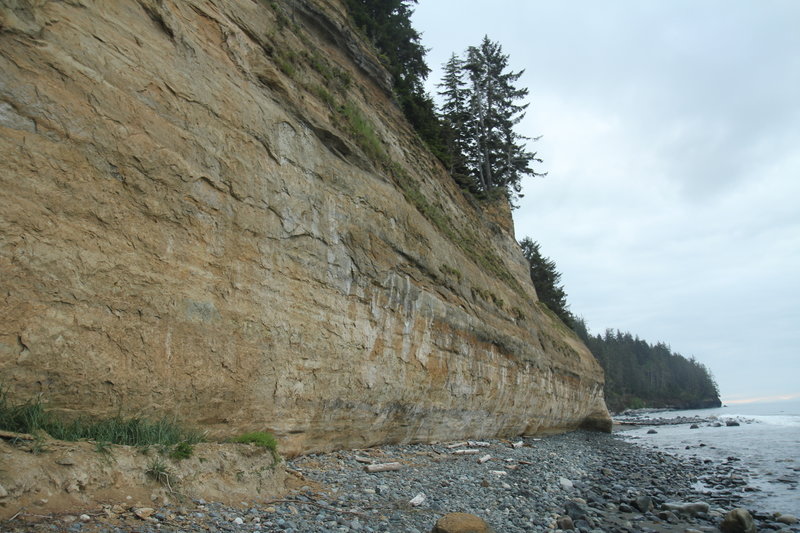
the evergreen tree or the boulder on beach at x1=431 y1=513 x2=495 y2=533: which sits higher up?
the evergreen tree

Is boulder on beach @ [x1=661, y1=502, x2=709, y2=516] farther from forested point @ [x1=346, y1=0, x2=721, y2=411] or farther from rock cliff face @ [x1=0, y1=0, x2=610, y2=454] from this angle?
forested point @ [x1=346, y1=0, x2=721, y2=411]

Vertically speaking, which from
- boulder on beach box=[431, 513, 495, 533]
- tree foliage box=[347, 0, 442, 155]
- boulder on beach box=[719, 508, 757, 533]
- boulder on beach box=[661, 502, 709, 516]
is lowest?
boulder on beach box=[661, 502, 709, 516]

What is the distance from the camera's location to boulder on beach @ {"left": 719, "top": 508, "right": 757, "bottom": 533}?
7.49 m

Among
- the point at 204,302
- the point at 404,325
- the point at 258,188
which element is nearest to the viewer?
the point at 204,302

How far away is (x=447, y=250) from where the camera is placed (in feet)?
46.2

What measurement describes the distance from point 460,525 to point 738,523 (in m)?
5.91

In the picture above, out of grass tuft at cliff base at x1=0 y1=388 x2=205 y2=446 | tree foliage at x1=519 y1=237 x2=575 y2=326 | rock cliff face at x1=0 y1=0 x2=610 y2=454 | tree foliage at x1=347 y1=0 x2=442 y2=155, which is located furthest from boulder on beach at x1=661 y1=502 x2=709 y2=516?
tree foliage at x1=519 y1=237 x2=575 y2=326

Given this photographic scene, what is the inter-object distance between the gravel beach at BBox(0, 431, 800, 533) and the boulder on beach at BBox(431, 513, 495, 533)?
452mm

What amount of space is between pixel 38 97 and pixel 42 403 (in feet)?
10.8

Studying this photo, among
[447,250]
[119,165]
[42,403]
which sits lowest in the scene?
[42,403]

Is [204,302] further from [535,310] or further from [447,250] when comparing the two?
[535,310]

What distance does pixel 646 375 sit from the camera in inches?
3989

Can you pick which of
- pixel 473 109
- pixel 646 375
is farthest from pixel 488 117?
pixel 646 375

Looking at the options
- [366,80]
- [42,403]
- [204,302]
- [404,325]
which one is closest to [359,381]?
[404,325]
